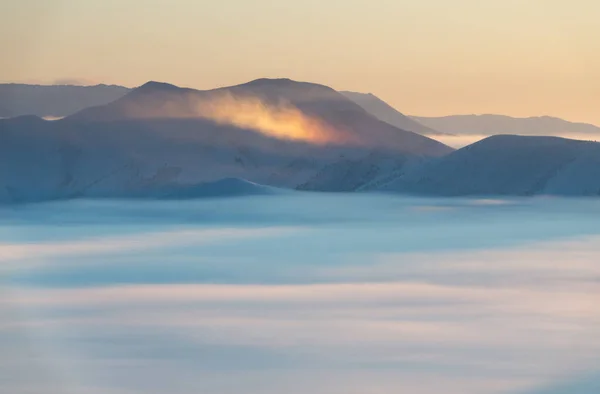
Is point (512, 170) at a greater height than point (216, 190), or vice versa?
point (512, 170)

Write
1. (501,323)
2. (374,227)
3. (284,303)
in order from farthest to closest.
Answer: (374,227)
(284,303)
(501,323)

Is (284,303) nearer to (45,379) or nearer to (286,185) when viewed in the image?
(45,379)

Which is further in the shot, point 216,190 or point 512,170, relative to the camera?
point 216,190

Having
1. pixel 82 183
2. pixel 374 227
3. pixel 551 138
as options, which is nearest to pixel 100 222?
pixel 374 227

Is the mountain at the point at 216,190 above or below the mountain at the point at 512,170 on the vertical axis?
below

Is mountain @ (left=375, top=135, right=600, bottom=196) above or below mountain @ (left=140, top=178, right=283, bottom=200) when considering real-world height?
above

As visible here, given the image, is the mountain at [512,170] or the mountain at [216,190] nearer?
the mountain at [512,170]

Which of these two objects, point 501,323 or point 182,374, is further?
point 501,323

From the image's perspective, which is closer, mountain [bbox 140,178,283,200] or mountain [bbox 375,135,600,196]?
mountain [bbox 375,135,600,196]
